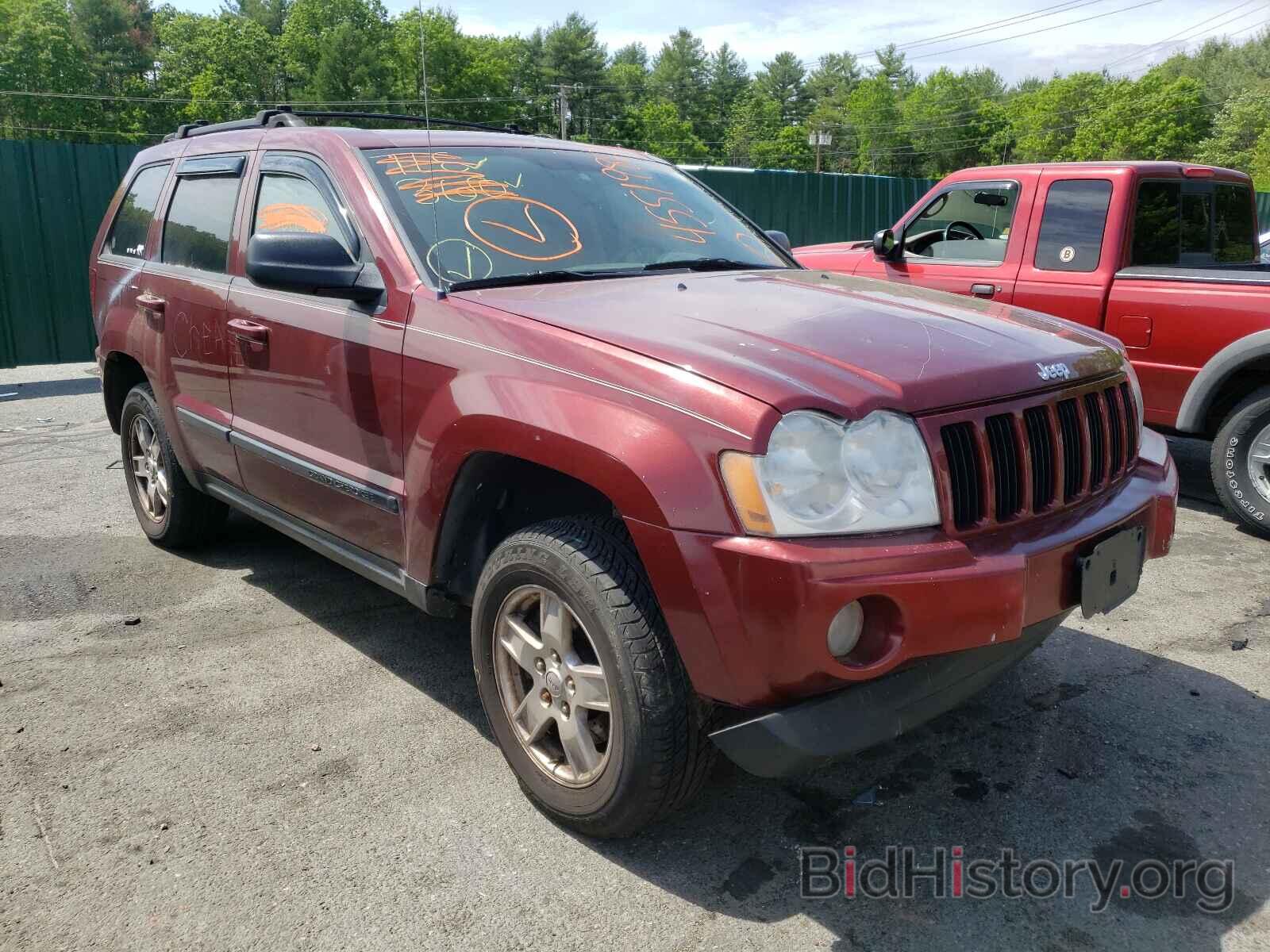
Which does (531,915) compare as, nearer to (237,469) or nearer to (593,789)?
(593,789)

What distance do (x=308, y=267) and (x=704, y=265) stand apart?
1.35 metres

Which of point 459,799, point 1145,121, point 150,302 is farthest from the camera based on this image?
point 1145,121

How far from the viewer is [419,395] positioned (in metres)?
2.86

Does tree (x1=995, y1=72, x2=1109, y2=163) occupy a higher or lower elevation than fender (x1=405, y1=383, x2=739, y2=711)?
higher

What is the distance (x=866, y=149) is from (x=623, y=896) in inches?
4716

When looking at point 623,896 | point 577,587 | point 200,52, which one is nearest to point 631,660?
point 577,587

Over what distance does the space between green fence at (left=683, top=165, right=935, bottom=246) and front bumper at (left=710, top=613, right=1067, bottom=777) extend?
12.8m

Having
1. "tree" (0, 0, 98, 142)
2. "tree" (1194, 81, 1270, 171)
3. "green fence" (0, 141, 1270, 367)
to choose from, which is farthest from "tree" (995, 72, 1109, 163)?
"green fence" (0, 141, 1270, 367)

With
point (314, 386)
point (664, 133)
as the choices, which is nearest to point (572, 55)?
point (664, 133)

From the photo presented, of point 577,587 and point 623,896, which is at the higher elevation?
point 577,587

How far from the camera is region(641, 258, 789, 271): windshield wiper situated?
11.2 ft

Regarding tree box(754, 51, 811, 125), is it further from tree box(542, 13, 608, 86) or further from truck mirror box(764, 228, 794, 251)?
truck mirror box(764, 228, 794, 251)

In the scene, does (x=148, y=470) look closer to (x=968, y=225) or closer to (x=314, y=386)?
(x=314, y=386)

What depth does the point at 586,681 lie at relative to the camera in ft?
8.30
